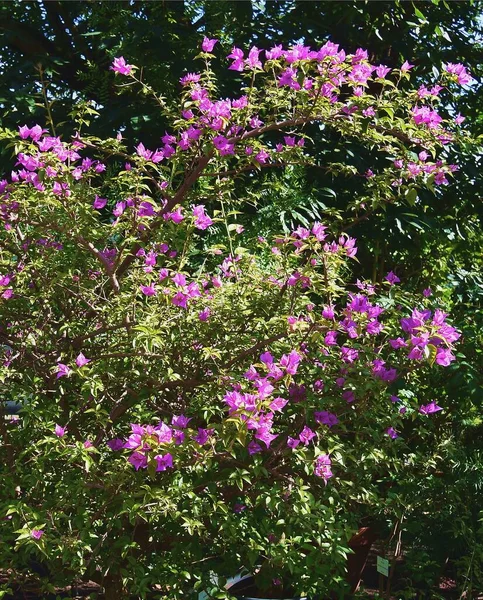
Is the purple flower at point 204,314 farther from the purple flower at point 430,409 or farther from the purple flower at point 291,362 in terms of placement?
the purple flower at point 430,409

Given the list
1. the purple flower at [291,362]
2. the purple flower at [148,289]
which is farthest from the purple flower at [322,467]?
the purple flower at [148,289]

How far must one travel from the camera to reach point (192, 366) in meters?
2.68

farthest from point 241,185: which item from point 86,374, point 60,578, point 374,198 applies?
point 60,578

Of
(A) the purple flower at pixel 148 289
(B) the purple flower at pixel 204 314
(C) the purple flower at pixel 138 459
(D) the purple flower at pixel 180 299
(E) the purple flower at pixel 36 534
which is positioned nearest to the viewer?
(C) the purple flower at pixel 138 459

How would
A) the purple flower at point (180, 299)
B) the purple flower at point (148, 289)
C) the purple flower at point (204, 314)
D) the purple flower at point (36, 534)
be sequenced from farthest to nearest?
1. the purple flower at point (204, 314)
2. the purple flower at point (148, 289)
3. the purple flower at point (180, 299)
4. the purple flower at point (36, 534)

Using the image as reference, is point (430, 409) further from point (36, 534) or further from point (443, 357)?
point (36, 534)

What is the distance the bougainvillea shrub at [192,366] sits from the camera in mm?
2332

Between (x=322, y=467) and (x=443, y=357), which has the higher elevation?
(x=443, y=357)

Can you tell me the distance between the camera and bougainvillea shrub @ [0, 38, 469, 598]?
2332 millimetres

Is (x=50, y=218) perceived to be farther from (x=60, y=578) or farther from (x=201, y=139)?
(x=60, y=578)

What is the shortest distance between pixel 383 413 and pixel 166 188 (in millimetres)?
1035

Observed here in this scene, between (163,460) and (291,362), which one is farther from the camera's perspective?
(291,362)

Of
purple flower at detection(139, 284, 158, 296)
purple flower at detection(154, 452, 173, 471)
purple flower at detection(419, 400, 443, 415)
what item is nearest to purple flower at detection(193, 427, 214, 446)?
purple flower at detection(154, 452, 173, 471)

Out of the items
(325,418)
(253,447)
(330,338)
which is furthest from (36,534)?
(330,338)
